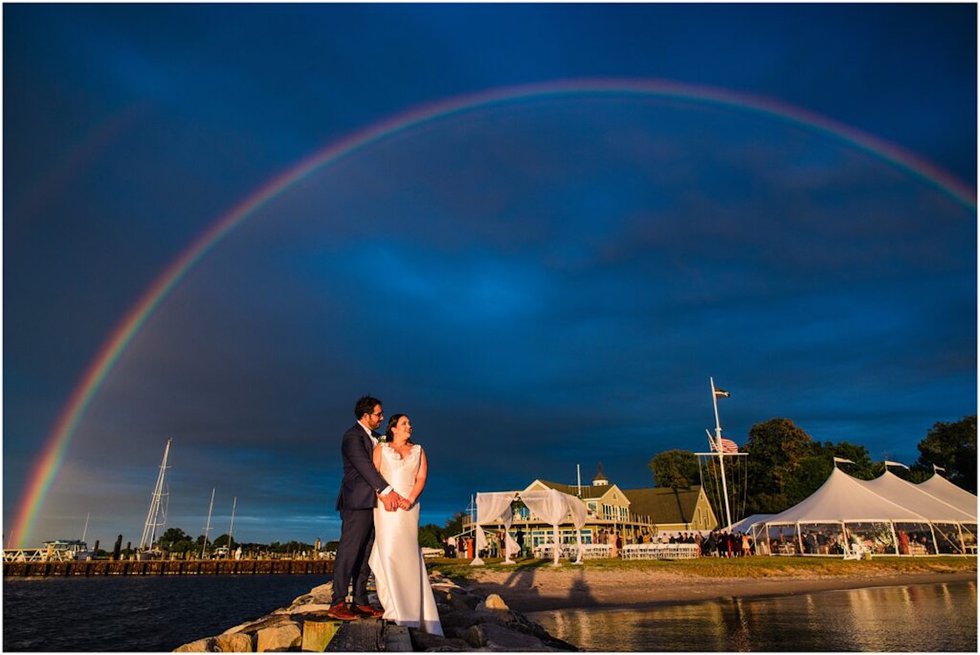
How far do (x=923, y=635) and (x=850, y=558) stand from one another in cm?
2512

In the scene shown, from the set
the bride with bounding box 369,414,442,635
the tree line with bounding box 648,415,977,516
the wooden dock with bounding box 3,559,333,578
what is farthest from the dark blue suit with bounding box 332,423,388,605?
the wooden dock with bounding box 3,559,333,578

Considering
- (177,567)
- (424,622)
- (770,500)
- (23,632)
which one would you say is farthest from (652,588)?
(177,567)

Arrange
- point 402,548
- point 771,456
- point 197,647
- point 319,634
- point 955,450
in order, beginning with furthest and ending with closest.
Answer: point 771,456 < point 955,450 < point 197,647 < point 402,548 < point 319,634

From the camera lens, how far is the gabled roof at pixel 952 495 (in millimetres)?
39562

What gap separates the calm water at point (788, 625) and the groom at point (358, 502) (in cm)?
559

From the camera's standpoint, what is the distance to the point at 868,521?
34.3 metres

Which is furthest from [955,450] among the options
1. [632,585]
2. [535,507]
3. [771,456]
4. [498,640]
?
[498,640]

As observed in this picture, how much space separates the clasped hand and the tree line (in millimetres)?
62124

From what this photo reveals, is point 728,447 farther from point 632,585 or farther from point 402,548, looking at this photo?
point 402,548

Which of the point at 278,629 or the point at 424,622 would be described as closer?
the point at 424,622

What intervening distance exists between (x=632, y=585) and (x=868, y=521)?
1829cm

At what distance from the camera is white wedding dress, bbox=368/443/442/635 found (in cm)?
646

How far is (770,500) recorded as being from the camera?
2534 inches

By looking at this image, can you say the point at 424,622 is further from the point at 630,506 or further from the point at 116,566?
the point at 116,566
